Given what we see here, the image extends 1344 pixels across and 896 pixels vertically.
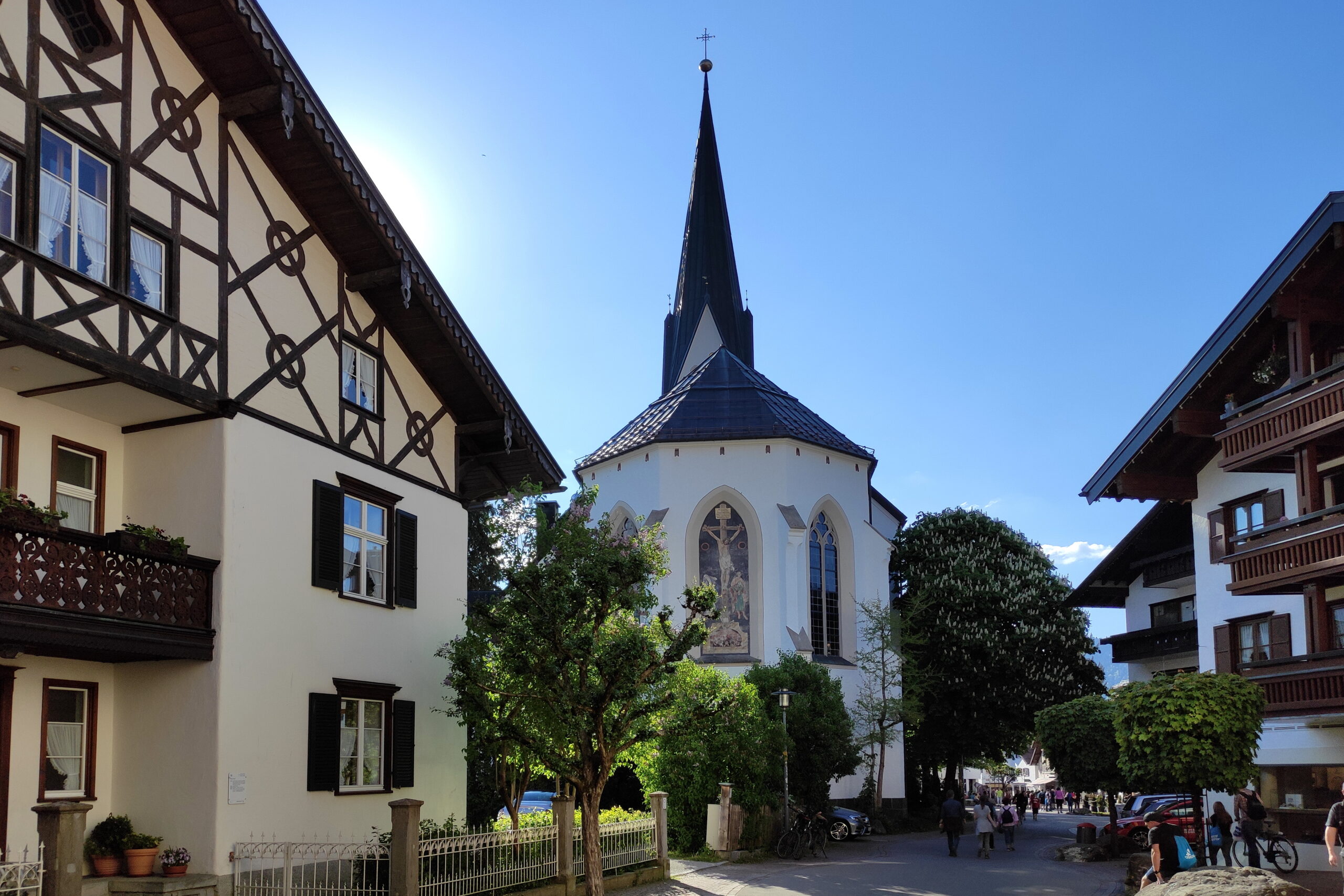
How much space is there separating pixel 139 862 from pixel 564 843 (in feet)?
20.5

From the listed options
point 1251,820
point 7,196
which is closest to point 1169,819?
point 1251,820

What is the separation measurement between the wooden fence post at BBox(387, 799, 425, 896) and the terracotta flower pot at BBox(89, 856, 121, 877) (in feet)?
10.00

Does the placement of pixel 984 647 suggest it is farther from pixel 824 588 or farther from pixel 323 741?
pixel 323 741

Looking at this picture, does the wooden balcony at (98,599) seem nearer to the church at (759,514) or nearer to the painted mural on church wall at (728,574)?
the church at (759,514)

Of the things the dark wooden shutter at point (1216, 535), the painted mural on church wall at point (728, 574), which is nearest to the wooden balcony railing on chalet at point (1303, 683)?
the dark wooden shutter at point (1216, 535)

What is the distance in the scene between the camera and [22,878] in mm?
12266

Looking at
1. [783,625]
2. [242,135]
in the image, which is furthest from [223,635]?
[783,625]

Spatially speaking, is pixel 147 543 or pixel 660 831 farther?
pixel 660 831

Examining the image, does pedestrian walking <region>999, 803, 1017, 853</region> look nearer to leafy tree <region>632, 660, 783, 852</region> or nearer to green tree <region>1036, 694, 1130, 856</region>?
green tree <region>1036, 694, 1130, 856</region>

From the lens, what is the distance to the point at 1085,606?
41.1 metres

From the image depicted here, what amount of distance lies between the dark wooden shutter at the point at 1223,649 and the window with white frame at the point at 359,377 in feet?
61.4

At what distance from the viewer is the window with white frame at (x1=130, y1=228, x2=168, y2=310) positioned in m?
14.6

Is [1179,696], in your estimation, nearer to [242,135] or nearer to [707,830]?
[707,830]

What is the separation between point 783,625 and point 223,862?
88.3ft
